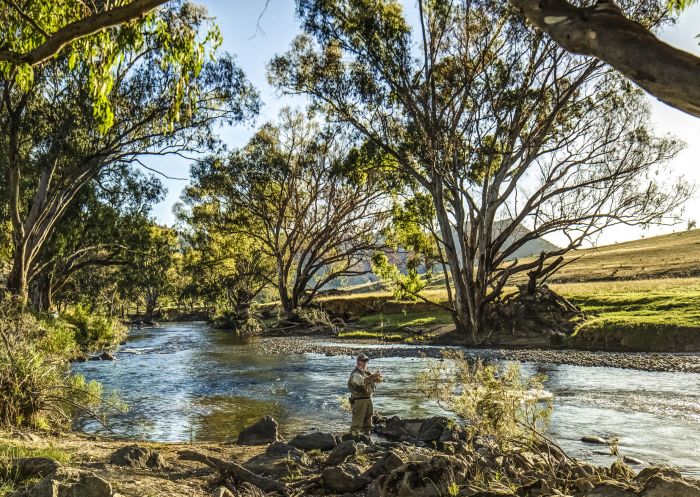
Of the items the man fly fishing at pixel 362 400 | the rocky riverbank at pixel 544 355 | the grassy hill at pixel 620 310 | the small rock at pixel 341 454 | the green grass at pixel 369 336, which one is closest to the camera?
the small rock at pixel 341 454

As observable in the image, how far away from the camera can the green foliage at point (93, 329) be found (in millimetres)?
28638

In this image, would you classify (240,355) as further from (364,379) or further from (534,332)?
(364,379)

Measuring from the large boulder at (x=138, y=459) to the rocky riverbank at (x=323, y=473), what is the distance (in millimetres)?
13

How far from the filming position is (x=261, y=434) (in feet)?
33.1

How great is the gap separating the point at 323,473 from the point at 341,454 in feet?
4.35

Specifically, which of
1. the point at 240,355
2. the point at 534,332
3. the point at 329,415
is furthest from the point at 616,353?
the point at 240,355

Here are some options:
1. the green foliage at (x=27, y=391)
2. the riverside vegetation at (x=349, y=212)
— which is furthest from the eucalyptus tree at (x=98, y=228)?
the green foliage at (x=27, y=391)

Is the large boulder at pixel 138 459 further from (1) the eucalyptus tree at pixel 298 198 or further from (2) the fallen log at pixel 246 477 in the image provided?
(1) the eucalyptus tree at pixel 298 198

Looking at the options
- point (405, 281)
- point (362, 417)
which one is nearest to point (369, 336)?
A: point (405, 281)

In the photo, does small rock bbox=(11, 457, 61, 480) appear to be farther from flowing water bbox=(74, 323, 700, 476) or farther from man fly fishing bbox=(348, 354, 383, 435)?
man fly fishing bbox=(348, 354, 383, 435)

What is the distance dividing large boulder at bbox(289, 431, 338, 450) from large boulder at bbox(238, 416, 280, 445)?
97 centimetres

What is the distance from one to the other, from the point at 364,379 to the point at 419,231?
2201cm

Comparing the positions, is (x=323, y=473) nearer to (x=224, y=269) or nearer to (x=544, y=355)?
(x=544, y=355)

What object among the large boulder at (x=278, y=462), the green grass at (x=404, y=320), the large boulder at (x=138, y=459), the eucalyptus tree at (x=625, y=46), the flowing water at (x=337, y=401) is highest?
the eucalyptus tree at (x=625, y=46)
